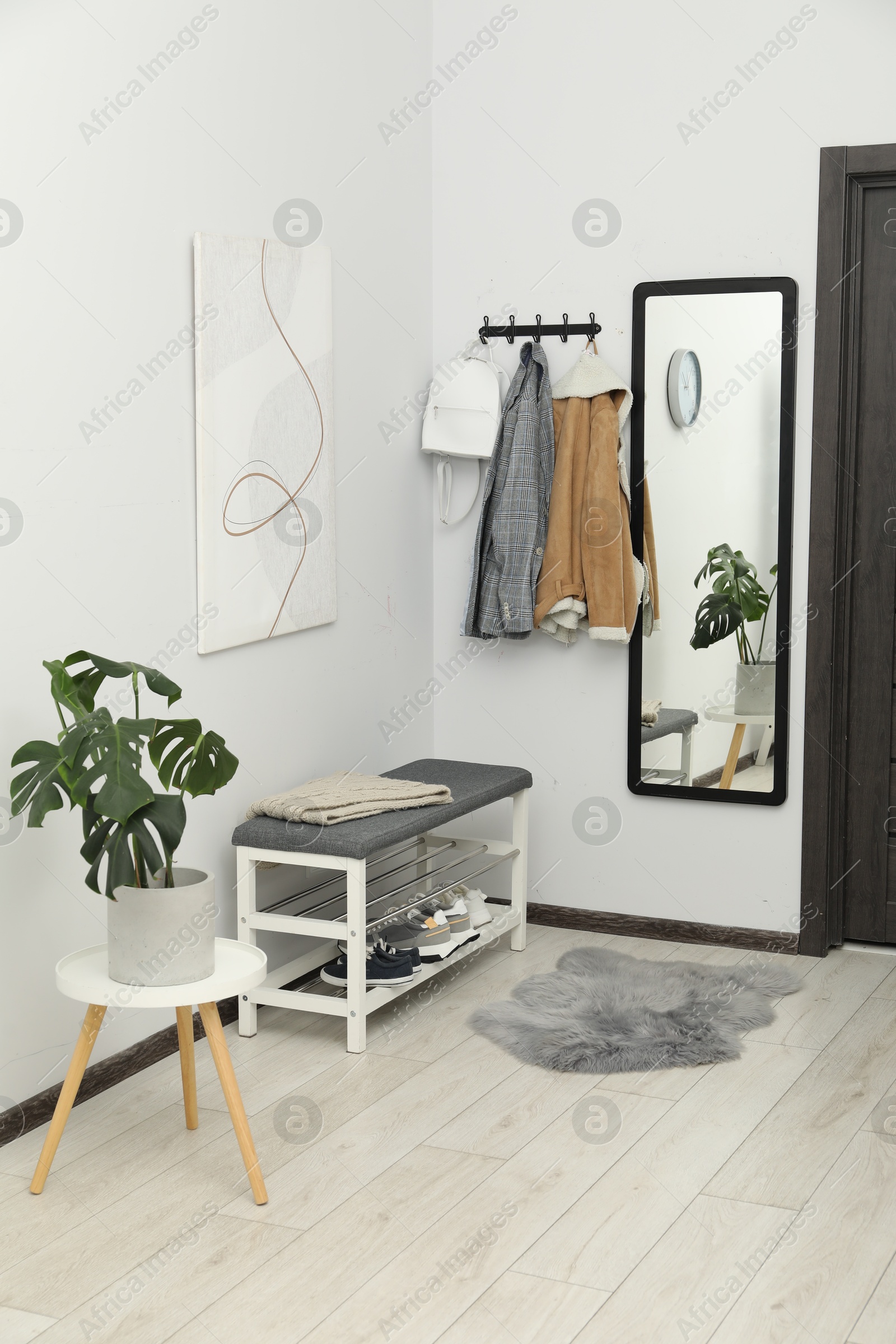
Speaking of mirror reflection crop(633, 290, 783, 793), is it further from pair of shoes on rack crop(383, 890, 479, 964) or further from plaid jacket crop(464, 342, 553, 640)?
pair of shoes on rack crop(383, 890, 479, 964)

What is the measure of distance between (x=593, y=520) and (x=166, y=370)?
4.34ft

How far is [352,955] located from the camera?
2859 millimetres

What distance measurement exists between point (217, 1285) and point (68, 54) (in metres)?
2.12

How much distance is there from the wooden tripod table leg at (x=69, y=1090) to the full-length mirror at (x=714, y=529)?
189 centimetres

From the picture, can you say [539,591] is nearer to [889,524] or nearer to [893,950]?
[889,524]

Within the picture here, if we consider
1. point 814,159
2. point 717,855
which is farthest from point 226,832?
point 814,159

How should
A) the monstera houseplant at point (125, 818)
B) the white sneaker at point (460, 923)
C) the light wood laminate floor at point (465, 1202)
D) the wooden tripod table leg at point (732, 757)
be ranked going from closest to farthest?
1. the light wood laminate floor at point (465, 1202)
2. the monstera houseplant at point (125, 818)
3. the white sneaker at point (460, 923)
4. the wooden tripod table leg at point (732, 757)

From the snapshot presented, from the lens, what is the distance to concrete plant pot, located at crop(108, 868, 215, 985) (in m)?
2.23

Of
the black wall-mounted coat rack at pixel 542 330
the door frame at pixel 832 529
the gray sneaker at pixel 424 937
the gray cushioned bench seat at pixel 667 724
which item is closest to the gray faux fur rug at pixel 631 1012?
the gray sneaker at pixel 424 937

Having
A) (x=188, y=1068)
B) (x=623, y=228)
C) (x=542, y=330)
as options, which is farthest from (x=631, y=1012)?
(x=623, y=228)

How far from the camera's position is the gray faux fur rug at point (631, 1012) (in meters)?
2.86

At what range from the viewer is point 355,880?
112 inches

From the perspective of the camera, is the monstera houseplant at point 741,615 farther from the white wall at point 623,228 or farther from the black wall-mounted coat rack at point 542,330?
the black wall-mounted coat rack at point 542,330

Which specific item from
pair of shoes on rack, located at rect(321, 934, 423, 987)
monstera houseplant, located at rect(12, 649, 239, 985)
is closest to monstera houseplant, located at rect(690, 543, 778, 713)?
pair of shoes on rack, located at rect(321, 934, 423, 987)
